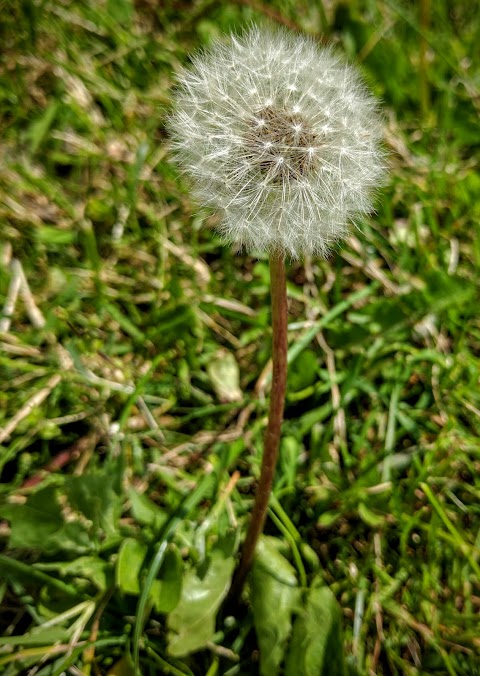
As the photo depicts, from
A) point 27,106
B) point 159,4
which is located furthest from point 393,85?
point 27,106

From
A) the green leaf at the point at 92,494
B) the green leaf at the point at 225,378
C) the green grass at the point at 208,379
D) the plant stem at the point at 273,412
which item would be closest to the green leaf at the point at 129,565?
the green grass at the point at 208,379

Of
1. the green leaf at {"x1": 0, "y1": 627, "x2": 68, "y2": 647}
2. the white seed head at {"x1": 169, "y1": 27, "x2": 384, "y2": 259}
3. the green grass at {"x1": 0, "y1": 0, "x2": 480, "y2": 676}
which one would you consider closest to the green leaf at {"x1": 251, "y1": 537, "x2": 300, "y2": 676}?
the green grass at {"x1": 0, "y1": 0, "x2": 480, "y2": 676}

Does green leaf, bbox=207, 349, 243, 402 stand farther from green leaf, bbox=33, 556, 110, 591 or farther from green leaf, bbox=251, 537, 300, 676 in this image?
green leaf, bbox=33, 556, 110, 591

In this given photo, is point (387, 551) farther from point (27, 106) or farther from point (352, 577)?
point (27, 106)

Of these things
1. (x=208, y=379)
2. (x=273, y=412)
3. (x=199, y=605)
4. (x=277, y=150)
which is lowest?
(x=199, y=605)

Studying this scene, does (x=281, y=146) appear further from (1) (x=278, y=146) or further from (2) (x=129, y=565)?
(2) (x=129, y=565)

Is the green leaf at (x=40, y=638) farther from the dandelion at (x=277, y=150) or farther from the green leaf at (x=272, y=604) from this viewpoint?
the dandelion at (x=277, y=150)

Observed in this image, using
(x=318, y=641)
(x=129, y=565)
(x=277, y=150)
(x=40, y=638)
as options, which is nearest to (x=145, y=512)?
(x=129, y=565)
